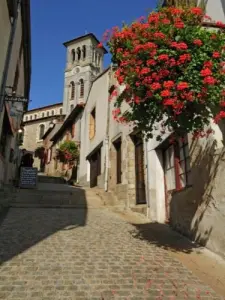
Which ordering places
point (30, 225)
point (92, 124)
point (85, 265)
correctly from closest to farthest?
point (85, 265) < point (30, 225) < point (92, 124)

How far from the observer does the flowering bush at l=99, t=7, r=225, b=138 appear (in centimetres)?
323

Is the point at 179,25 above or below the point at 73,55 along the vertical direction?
below

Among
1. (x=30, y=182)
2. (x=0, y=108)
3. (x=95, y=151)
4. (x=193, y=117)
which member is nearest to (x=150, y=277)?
(x=193, y=117)

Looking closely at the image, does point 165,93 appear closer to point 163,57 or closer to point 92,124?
point 163,57

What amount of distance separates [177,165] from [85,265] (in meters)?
3.58

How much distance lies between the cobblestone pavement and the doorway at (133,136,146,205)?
263cm

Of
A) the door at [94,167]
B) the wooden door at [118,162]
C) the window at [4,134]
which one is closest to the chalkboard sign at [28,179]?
the window at [4,134]

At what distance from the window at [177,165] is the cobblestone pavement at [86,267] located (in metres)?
1.70

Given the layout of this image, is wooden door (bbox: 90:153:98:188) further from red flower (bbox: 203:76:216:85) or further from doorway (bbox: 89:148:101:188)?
red flower (bbox: 203:76:216:85)

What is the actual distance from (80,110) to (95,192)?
31.4 feet

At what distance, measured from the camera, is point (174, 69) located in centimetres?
337

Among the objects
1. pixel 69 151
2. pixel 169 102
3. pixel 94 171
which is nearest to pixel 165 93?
pixel 169 102

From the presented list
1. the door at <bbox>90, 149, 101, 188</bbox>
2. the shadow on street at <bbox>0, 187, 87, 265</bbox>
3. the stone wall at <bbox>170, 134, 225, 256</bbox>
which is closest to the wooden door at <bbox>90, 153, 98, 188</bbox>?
the door at <bbox>90, 149, 101, 188</bbox>

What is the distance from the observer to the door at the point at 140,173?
8.16m
